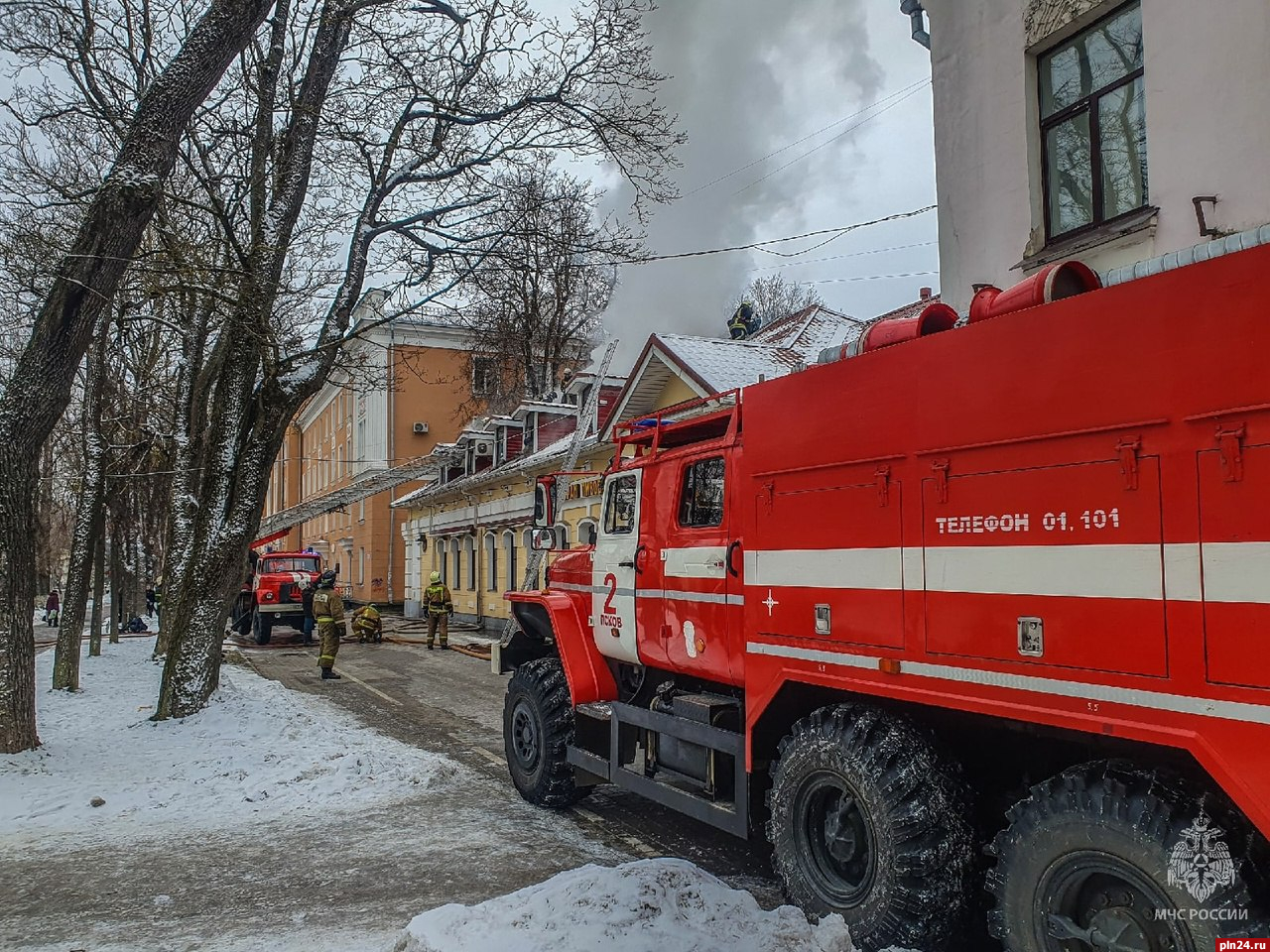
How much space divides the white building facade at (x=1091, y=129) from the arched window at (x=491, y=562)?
18998 millimetres

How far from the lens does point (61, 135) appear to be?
11.7 metres

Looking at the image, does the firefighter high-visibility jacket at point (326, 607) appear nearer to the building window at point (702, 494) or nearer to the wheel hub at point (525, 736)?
the wheel hub at point (525, 736)

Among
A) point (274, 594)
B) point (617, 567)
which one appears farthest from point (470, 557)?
point (617, 567)

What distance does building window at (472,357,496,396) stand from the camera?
35.7 metres

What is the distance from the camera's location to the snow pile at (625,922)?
4.20 metres

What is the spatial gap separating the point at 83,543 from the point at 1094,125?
14.1 m

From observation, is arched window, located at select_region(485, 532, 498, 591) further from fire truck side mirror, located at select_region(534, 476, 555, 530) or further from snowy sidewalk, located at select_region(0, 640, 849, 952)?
fire truck side mirror, located at select_region(534, 476, 555, 530)

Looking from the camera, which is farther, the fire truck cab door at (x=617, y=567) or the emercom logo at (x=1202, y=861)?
the fire truck cab door at (x=617, y=567)

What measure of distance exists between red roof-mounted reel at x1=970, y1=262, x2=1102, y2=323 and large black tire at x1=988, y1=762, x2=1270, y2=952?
1.85m

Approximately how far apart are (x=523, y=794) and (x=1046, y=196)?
23.1ft

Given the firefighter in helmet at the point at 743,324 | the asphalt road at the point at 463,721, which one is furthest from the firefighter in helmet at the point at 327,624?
the firefighter in helmet at the point at 743,324

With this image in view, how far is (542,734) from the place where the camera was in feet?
23.8

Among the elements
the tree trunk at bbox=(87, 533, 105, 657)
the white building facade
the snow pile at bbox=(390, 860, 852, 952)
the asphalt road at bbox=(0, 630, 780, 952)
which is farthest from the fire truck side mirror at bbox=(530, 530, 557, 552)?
the tree trunk at bbox=(87, 533, 105, 657)

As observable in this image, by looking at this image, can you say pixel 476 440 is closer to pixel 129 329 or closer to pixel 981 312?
pixel 129 329
